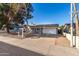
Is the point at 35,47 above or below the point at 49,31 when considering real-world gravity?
below

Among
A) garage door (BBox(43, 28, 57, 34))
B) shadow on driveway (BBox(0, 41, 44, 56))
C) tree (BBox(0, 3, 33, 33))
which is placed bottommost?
shadow on driveway (BBox(0, 41, 44, 56))

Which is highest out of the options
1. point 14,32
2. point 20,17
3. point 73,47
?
point 20,17

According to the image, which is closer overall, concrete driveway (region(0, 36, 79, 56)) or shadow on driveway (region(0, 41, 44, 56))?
shadow on driveway (region(0, 41, 44, 56))

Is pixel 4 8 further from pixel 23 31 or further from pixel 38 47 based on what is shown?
pixel 38 47

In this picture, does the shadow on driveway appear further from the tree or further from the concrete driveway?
the tree

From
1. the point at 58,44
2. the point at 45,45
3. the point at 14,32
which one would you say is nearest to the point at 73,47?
the point at 58,44

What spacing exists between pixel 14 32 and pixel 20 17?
0.88 meters

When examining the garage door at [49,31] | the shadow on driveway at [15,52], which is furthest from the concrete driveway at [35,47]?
the garage door at [49,31]

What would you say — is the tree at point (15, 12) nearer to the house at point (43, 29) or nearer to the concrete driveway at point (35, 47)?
the house at point (43, 29)

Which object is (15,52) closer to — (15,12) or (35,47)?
(35,47)

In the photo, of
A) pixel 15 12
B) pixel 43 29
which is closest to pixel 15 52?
pixel 43 29

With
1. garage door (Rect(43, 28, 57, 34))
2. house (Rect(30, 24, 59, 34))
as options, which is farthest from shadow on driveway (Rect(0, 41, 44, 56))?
garage door (Rect(43, 28, 57, 34))

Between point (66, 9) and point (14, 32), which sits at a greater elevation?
point (66, 9)

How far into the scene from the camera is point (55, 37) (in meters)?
10.6
